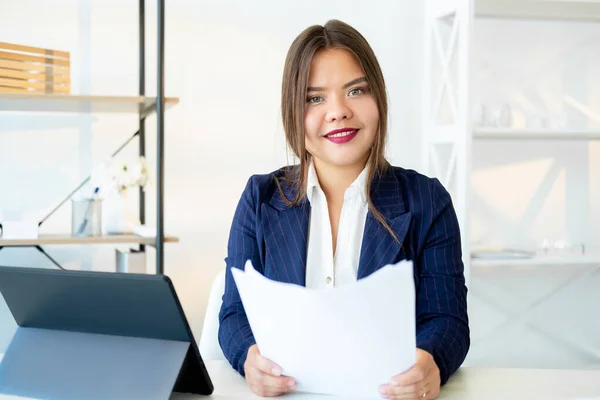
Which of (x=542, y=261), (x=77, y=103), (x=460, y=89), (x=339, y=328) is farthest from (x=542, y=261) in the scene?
(x=339, y=328)

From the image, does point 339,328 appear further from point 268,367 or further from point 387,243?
point 387,243

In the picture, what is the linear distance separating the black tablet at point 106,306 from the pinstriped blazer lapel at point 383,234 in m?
0.53

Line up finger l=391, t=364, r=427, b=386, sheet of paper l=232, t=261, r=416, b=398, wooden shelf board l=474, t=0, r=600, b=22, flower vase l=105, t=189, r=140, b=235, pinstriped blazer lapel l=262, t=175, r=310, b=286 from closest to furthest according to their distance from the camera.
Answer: sheet of paper l=232, t=261, r=416, b=398 < finger l=391, t=364, r=427, b=386 < pinstriped blazer lapel l=262, t=175, r=310, b=286 < flower vase l=105, t=189, r=140, b=235 < wooden shelf board l=474, t=0, r=600, b=22

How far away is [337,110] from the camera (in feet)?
5.05

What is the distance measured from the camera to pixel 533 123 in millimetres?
3201

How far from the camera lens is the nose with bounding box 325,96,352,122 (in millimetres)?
1536

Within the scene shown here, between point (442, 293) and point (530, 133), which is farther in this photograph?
point (530, 133)

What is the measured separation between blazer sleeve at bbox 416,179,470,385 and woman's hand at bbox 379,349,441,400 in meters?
0.10

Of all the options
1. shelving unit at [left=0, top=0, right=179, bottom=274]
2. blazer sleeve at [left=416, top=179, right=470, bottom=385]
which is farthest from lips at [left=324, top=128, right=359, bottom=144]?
shelving unit at [left=0, top=0, right=179, bottom=274]

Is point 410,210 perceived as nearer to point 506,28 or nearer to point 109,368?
point 109,368

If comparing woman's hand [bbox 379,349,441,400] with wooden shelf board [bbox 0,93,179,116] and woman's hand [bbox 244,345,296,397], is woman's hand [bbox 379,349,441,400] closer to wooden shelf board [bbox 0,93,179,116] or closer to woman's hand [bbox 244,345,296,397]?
woman's hand [bbox 244,345,296,397]

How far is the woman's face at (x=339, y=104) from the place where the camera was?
156cm

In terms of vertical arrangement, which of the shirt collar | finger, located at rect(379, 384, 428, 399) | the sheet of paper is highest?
the shirt collar

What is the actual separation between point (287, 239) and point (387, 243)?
21cm
